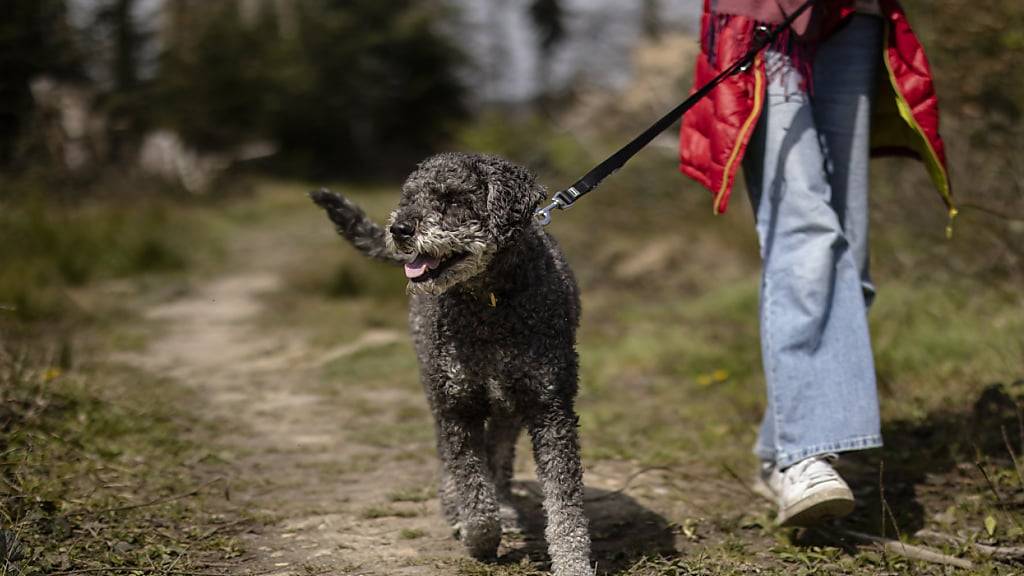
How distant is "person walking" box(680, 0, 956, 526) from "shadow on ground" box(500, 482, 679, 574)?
460mm

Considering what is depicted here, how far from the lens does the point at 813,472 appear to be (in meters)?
3.21

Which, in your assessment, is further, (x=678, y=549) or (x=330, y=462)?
(x=330, y=462)

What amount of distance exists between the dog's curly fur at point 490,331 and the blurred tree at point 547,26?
26.8 m

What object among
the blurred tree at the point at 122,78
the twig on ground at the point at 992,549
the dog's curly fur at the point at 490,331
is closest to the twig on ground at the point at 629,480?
the dog's curly fur at the point at 490,331

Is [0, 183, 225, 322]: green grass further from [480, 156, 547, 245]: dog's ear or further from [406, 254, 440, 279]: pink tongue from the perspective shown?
[480, 156, 547, 245]: dog's ear

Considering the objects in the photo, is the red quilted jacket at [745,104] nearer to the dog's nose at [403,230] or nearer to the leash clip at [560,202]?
the leash clip at [560,202]

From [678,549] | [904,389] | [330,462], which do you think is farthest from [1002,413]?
[330,462]

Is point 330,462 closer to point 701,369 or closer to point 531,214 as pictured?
point 531,214

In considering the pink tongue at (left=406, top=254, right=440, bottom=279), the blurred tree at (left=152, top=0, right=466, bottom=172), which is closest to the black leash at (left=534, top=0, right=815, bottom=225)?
the pink tongue at (left=406, top=254, right=440, bottom=279)

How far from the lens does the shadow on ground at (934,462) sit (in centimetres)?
361

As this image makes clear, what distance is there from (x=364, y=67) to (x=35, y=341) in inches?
799

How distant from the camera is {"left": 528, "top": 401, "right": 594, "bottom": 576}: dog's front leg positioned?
2918 millimetres

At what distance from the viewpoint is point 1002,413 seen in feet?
14.0

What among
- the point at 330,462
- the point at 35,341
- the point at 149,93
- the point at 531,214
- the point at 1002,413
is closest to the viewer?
the point at 531,214
